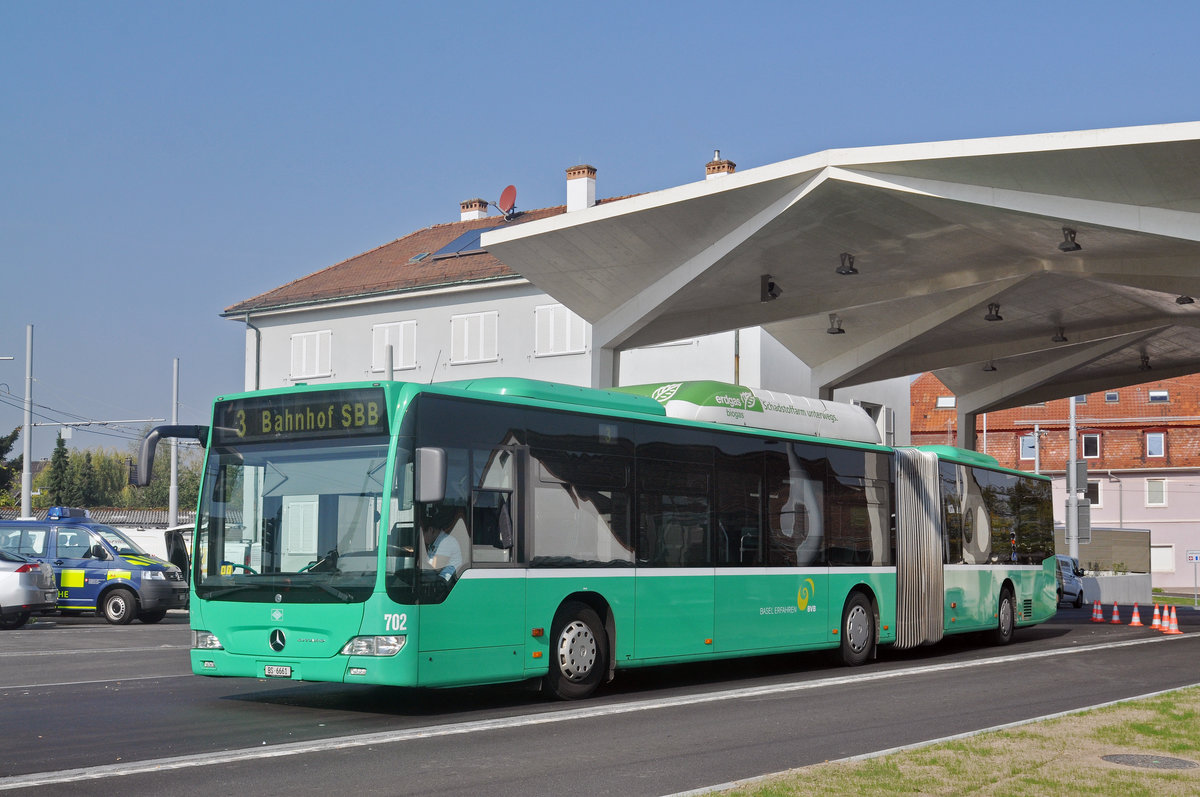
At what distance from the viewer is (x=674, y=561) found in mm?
13867

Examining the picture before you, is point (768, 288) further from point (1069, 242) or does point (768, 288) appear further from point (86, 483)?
point (86, 483)

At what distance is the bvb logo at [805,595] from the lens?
16016 millimetres

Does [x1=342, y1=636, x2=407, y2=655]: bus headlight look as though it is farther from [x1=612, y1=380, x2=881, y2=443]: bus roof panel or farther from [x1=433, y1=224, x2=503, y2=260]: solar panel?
[x1=433, y1=224, x2=503, y2=260]: solar panel

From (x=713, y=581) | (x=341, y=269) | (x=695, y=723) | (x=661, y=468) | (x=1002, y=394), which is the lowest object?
(x=695, y=723)

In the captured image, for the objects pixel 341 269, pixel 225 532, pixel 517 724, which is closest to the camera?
pixel 517 724

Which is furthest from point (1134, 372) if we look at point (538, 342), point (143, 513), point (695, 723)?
point (143, 513)

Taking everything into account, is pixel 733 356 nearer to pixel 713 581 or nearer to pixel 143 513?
pixel 713 581

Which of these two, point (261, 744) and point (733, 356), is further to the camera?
point (733, 356)

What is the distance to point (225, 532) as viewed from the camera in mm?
11625

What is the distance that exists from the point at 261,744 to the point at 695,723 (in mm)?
3438

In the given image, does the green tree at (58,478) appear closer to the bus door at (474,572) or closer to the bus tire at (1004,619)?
the bus tire at (1004,619)

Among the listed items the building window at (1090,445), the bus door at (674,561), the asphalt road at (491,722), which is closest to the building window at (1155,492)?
the building window at (1090,445)

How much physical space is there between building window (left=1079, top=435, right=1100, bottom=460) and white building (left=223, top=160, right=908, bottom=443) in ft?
102

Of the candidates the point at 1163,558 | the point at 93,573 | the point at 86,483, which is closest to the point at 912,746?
the point at 93,573
